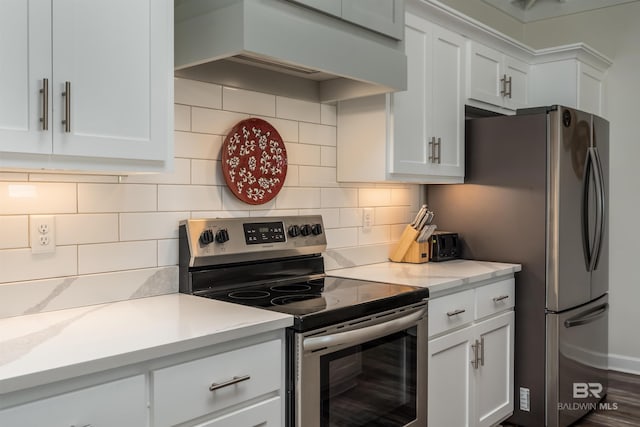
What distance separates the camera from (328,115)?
2891 mm

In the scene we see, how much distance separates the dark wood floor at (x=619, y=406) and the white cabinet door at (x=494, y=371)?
9.8 inches

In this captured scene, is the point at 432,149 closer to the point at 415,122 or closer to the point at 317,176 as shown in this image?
the point at 415,122

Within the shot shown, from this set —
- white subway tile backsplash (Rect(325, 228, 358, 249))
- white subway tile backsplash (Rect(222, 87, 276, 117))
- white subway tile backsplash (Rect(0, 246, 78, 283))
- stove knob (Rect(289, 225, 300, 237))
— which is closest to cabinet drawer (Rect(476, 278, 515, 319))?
white subway tile backsplash (Rect(325, 228, 358, 249))

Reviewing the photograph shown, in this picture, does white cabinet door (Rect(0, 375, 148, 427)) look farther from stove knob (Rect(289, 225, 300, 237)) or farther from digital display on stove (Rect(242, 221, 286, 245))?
stove knob (Rect(289, 225, 300, 237))

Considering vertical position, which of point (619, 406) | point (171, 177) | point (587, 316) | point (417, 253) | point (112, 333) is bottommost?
point (619, 406)

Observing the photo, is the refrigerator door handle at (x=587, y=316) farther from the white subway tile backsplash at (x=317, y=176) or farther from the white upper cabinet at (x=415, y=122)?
the white subway tile backsplash at (x=317, y=176)

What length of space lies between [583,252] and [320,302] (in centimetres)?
186

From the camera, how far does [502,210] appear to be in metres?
3.20

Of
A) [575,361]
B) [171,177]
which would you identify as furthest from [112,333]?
[575,361]

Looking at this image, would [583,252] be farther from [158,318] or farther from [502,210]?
[158,318]

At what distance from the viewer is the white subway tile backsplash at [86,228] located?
191 centimetres

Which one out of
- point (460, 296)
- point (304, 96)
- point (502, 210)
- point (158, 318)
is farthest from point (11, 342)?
point (502, 210)

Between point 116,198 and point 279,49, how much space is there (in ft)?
2.49

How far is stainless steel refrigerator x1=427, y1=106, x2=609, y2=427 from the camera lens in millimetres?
3035
